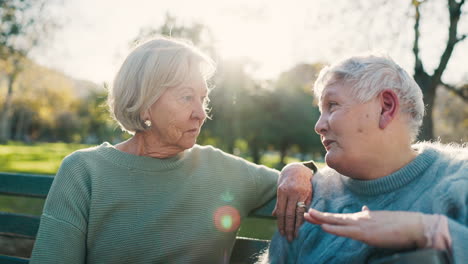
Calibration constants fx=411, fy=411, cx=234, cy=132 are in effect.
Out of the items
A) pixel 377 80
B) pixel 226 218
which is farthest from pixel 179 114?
pixel 377 80

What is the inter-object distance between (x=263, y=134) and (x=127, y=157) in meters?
31.2

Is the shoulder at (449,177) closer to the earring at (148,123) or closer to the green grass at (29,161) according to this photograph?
the earring at (148,123)

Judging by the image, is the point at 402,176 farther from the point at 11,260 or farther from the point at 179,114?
the point at 11,260

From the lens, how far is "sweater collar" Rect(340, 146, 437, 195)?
6.76ft

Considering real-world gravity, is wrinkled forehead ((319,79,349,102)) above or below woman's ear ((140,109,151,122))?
above

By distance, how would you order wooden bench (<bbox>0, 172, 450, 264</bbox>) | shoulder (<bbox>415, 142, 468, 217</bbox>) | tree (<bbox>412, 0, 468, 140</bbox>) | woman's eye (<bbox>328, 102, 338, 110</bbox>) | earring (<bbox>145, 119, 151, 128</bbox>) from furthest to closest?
tree (<bbox>412, 0, 468, 140</bbox>), wooden bench (<bbox>0, 172, 450, 264</bbox>), earring (<bbox>145, 119, 151, 128</bbox>), woman's eye (<bbox>328, 102, 338, 110</bbox>), shoulder (<bbox>415, 142, 468, 217</bbox>)

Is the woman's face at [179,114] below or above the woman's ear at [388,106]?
below

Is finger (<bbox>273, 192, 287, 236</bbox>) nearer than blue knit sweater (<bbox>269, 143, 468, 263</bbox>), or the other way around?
blue knit sweater (<bbox>269, 143, 468, 263</bbox>)

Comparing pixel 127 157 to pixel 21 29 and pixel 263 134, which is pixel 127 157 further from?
pixel 263 134

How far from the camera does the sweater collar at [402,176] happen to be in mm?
2061

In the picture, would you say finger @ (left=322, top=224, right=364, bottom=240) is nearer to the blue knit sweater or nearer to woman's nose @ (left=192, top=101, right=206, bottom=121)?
the blue knit sweater

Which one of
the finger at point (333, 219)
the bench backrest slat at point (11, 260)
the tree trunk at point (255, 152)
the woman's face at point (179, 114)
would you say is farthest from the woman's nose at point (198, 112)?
the tree trunk at point (255, 152)

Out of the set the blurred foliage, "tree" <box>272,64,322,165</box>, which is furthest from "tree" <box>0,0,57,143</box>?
"tree" <box>272,64,322,165</box>

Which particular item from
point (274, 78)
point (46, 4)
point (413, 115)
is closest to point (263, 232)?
point (413, 115)
